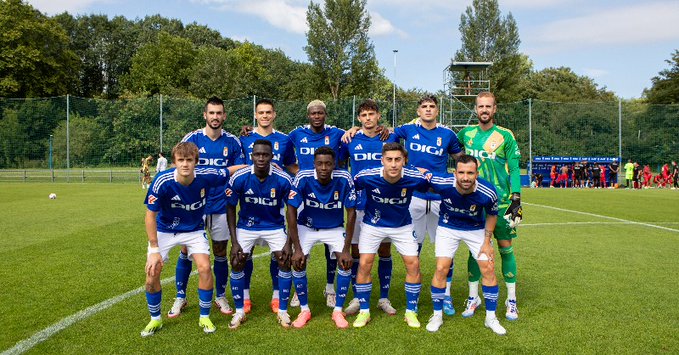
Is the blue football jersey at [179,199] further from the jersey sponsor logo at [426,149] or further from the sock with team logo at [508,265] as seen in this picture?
the sock with team logo at [508,265]

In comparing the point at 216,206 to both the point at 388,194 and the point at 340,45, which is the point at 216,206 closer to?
the point at 388,194

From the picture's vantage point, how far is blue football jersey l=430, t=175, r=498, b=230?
452cm

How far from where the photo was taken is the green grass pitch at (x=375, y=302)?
13.3 ft

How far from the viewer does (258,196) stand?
474 centimetres

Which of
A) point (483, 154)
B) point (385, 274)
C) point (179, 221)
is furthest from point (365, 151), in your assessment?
point (179, 221)

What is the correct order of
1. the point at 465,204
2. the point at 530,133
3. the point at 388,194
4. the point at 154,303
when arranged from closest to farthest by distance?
the point at 154,303, the point at 465,204, the point at 388,194, the point at 530,133

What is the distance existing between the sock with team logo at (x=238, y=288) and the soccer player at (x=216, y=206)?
35 centimetres

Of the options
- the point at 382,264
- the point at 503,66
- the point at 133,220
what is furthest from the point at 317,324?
the point at 503,66

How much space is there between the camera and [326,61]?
42.1m

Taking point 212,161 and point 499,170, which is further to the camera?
point 212,161

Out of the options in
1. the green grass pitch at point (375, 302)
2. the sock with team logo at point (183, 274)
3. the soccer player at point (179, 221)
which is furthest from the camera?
the sock with team logo at point (183, 274)

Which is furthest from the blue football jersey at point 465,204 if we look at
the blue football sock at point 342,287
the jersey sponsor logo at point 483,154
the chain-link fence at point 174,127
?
the chain-link fence at point 174,127

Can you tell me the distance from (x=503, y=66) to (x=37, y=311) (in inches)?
1753

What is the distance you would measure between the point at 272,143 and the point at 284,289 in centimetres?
174
